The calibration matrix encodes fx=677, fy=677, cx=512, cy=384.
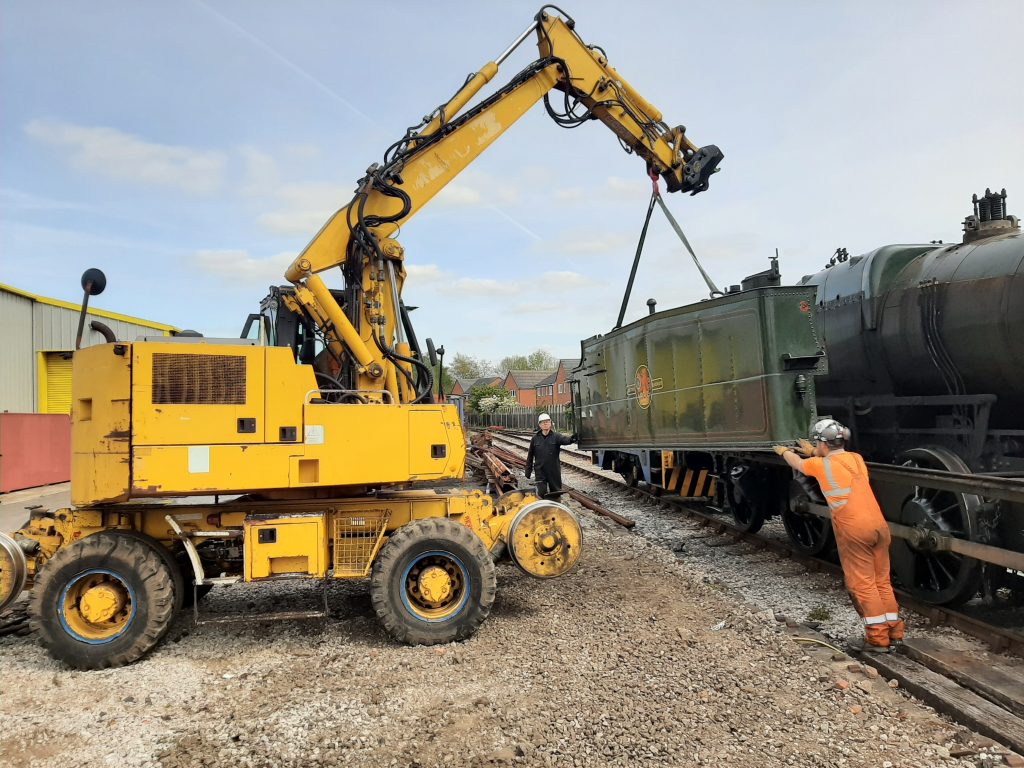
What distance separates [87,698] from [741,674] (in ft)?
14.3

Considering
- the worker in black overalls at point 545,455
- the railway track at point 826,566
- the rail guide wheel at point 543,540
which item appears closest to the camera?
the railway track at point 826,566

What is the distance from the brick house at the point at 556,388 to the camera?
6843 cm

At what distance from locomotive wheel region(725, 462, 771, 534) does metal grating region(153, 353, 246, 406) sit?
5.82 meters

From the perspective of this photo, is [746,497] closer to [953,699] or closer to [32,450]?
[953,699]

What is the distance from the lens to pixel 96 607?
4969mm

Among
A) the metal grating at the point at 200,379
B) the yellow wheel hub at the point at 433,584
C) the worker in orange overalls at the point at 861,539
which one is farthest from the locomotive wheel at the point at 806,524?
the metal grating at the point at 200,379

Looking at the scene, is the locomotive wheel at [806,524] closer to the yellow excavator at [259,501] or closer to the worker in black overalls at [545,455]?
the yellow excavator at [259,501]

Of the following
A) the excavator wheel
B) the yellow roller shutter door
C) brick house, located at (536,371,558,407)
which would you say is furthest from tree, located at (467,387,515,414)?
the excavator wheel

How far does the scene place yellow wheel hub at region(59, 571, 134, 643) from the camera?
496cm

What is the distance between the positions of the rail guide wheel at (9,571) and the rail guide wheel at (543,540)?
3.76 m

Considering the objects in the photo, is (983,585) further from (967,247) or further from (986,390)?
(967,247)

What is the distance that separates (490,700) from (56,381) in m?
18.6

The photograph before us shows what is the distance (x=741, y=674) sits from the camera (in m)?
4.57

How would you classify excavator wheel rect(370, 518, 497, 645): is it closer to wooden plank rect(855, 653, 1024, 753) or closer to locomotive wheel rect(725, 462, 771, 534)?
wooden plank rect(855, 653, 1024, 753)
